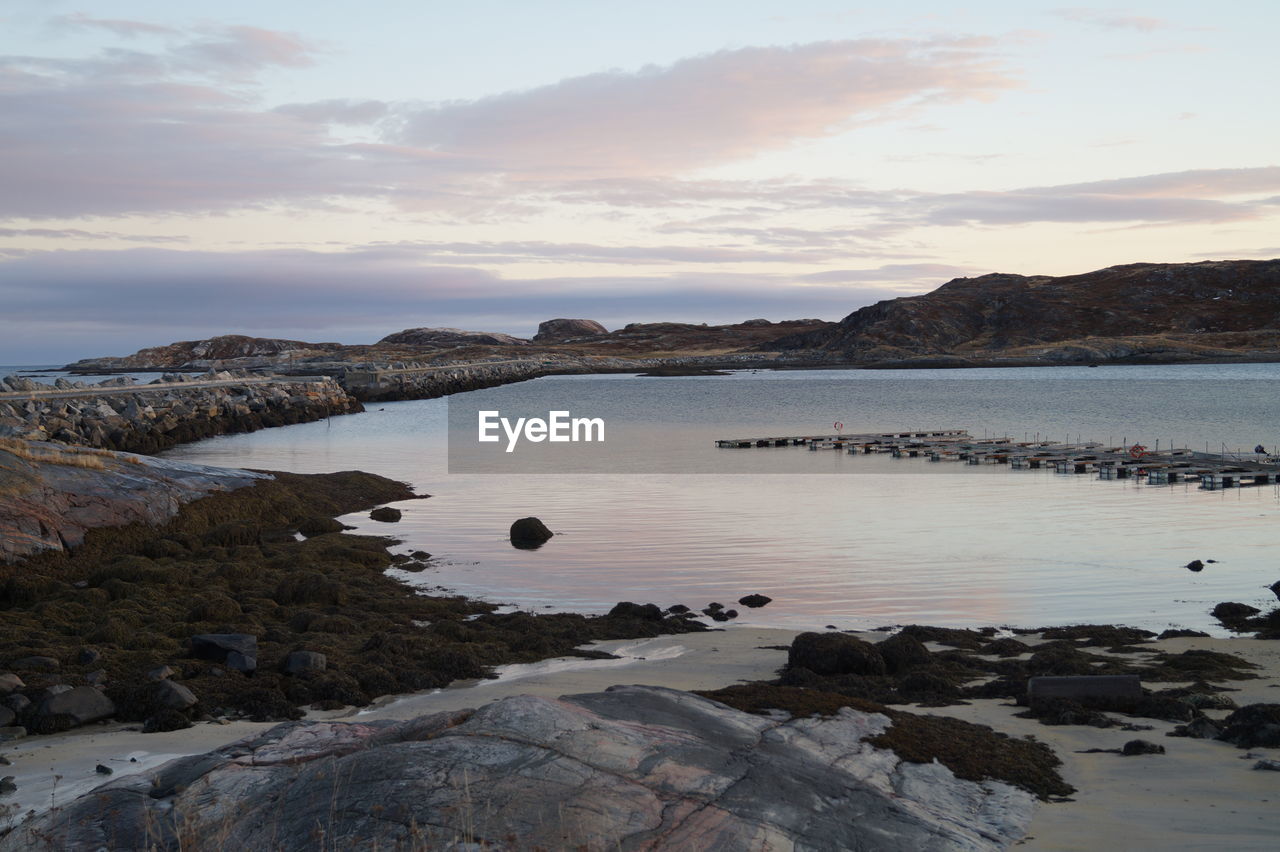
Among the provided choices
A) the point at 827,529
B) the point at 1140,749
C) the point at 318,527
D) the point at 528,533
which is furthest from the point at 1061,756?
the point at 318,527

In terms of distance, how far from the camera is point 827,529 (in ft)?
91.1

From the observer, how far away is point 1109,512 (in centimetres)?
3058

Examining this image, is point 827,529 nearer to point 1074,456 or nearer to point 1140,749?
point 1140,749

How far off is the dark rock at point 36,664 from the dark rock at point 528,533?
1342 cm

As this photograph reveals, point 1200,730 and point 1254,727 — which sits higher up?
point 1254,727

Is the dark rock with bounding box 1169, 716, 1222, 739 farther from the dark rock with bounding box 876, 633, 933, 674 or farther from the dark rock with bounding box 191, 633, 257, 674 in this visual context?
the dark rock with bounding box 191, 633, 257, 674

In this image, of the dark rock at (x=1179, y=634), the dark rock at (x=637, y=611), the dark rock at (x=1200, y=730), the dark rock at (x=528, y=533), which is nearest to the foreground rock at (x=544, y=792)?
the dark rock at (x=1200, y=730)

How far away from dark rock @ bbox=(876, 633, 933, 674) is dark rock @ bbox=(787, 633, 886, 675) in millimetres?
177

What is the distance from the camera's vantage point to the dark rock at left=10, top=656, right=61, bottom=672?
12.4 meters

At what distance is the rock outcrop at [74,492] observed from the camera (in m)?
19.0

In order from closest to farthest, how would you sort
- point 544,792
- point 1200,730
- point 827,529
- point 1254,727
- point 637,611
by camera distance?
point 544,792, point 1254,727, point 1200,730, point 637,611, point 827,529

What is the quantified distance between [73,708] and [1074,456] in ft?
140

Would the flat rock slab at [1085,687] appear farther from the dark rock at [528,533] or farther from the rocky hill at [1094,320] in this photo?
the rocky hill at [1094,320]

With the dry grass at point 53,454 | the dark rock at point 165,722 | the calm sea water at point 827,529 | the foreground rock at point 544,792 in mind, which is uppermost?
the dry grass at point 53,454
